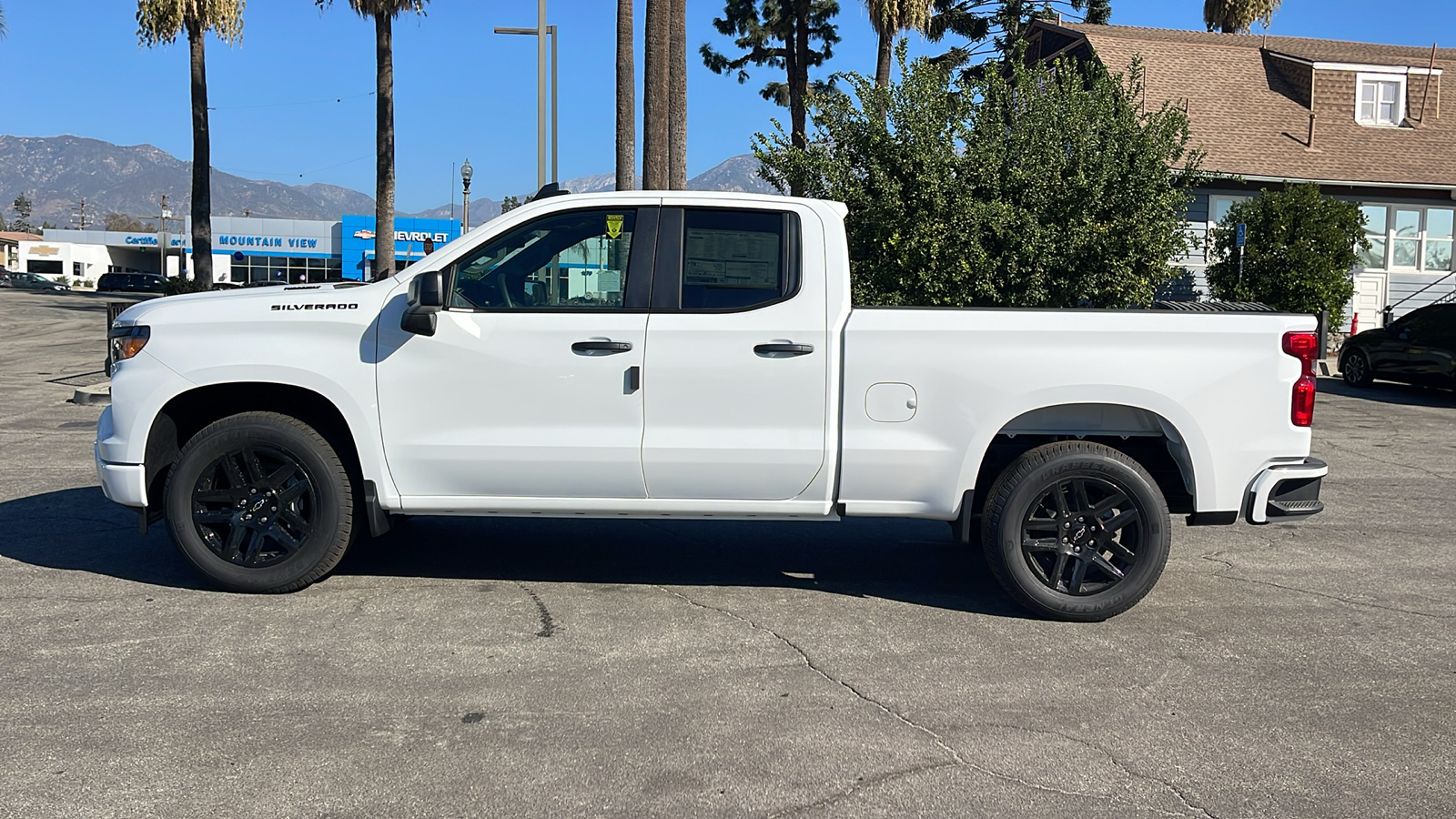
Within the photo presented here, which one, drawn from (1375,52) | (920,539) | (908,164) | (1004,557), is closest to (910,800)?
(1004,557)

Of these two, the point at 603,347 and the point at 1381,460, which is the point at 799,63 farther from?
the point at 603,347

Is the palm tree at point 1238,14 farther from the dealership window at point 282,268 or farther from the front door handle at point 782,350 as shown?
the dealership window at point 282,268

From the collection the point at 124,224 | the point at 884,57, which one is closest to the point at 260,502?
the point at 884,57

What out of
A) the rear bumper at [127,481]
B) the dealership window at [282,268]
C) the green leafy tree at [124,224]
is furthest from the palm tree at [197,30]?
the green leafy tree at [124,224]

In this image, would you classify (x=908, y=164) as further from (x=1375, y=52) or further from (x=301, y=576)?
(x=1375, y=52)

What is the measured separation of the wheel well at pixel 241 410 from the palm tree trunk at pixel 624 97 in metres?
13.7

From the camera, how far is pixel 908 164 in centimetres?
1435

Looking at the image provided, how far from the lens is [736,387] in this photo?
545cm

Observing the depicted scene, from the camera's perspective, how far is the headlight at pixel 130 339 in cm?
562

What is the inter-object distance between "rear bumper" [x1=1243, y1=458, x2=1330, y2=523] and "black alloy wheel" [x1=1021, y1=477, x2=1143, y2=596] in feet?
1.89

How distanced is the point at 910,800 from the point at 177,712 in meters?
2.62

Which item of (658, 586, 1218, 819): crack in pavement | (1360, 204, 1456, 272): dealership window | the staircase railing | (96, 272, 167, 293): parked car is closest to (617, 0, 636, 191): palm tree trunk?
(658, 586, 1218, 819): crack in pavement

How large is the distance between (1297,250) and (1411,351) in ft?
13.4

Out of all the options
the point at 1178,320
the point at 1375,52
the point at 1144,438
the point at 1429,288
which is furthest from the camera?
the point at 1375,52
